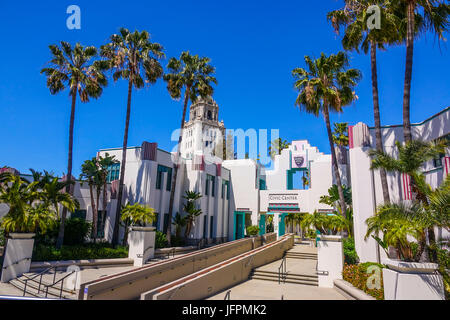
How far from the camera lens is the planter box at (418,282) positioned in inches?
287

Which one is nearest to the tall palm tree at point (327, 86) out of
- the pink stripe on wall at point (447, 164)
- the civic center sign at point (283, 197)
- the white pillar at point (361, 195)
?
the white pillar at point (361, 195)

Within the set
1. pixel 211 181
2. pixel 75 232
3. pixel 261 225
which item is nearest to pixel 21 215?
pixel 75 232

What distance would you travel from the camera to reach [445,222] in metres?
8.20

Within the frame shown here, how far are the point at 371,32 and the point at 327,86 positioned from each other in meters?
5.44

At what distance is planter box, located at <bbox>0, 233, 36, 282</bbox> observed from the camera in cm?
1249

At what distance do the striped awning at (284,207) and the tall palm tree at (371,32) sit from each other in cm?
1627

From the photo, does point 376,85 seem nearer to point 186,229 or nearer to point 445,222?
point 445,222

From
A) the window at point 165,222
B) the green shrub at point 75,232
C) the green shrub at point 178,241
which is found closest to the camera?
the green shrub at point 75,232

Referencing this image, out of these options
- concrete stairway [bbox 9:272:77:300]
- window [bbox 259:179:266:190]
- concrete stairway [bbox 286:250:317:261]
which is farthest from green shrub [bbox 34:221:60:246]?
window [bbox 259:179:266:190]

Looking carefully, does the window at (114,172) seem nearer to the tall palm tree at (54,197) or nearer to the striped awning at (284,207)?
the tall palm tree at (54,197)

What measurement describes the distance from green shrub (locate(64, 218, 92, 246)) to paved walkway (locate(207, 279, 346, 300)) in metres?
11.9

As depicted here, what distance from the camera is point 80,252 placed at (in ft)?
54.9
